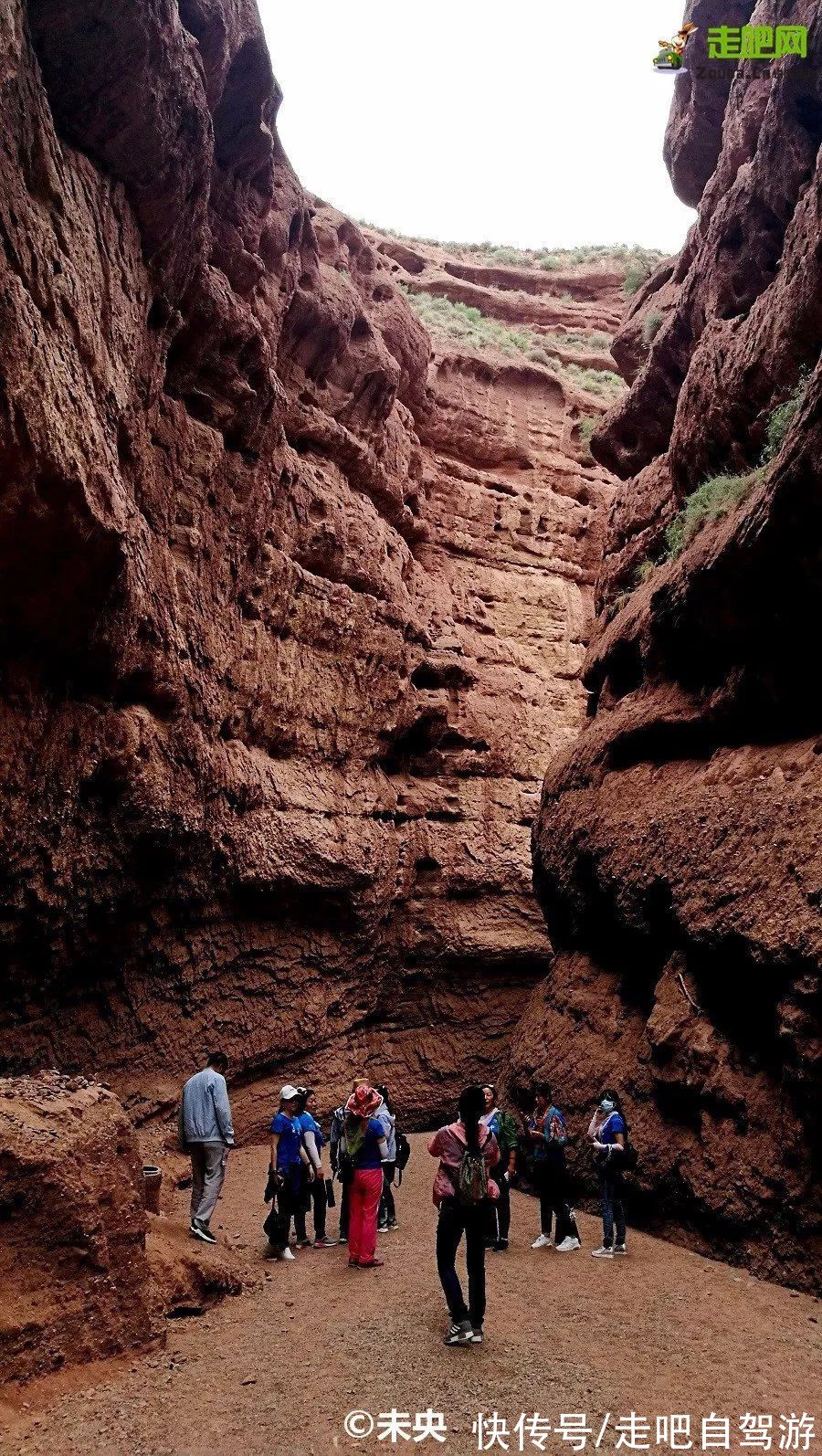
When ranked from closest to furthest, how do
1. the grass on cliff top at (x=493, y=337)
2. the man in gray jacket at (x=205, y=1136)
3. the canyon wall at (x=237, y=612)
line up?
the man in gray jacket at (x=205, y=1136) → the canyon wall at (x=237, y=612) → the grass on cliff top at (x=493, y=337)

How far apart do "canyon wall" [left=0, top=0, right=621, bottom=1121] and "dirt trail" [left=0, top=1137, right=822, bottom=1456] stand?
20.4 ft

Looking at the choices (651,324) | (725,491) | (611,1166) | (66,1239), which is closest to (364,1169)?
(611,1166)

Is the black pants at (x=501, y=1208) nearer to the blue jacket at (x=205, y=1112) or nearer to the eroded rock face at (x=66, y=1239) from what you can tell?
the blue jacket at (x=205, y=1112)

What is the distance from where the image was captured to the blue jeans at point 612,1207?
843 centimetres

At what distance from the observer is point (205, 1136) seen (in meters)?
8.41

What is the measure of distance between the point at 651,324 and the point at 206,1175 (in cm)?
1641

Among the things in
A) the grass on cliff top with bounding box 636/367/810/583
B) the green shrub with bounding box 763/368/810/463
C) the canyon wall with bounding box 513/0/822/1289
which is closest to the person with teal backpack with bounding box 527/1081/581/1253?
the canyon wall with bounding box 513/0/822/1289

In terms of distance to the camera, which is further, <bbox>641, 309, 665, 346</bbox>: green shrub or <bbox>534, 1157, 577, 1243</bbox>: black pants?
<bbox>641, 309, 665, 346</bbox>: green shrub

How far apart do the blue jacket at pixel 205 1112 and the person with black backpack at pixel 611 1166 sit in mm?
3408

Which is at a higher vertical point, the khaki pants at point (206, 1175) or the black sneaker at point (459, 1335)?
the khaki pants at point (206, 1175)

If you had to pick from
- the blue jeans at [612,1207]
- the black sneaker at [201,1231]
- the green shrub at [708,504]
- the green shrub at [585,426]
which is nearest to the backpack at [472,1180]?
the blue jeans at [612,1207]

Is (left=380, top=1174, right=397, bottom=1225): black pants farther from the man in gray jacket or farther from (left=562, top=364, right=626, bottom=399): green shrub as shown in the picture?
(left=562, top=364, right=626, bottom=399): green shrub

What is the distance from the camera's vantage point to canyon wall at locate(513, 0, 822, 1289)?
8.38 m

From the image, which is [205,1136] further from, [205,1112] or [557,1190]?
[557,1190]
